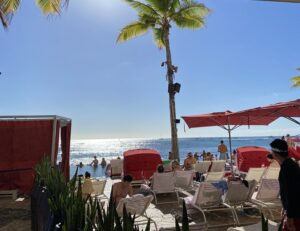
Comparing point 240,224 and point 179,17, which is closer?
point 240,224

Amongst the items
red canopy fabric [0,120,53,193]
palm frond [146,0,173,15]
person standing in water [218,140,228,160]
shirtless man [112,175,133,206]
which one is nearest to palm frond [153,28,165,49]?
palm frond [146,0,173,15]

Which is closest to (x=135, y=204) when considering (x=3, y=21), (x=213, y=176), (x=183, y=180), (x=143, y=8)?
(x=213, y=176)

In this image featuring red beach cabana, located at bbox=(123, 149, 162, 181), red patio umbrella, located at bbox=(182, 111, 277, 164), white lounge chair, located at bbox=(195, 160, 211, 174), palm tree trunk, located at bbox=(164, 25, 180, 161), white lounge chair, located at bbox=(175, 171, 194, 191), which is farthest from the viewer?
palm tree trunk, located at bbox=(164, 25, 180, 161)

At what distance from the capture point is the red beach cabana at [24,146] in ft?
33.8

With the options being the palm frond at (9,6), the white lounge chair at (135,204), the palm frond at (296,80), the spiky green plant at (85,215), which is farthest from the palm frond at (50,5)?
the palm frond at (296,80)

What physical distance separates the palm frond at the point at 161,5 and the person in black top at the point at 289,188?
14037mm

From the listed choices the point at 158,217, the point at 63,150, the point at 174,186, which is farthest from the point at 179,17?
the point at 158,217

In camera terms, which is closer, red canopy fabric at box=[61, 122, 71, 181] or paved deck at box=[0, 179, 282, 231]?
paved deck at box=[0, 179, 282, 231]

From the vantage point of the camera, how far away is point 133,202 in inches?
221

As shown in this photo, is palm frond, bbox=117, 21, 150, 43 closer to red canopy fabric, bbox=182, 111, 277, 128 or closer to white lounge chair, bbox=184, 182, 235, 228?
red canopy fabric, bbox=182, 111, 277, 128

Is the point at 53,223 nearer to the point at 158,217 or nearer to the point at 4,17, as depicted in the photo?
the point at 158,217

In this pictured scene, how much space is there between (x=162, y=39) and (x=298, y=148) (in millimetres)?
8613

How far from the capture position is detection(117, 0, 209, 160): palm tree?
16469 millimetres

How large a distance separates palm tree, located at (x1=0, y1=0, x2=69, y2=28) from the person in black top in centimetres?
689
